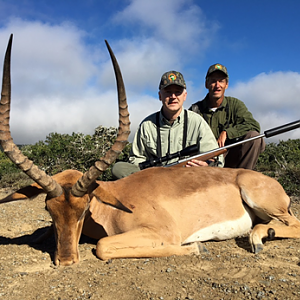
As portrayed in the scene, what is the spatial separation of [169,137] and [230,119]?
220 cm

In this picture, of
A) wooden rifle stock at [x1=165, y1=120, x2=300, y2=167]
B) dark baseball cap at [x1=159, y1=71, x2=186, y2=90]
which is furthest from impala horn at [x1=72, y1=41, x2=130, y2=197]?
dark baseball cap at [x1=159, y1=71, x2=186, y2=90]

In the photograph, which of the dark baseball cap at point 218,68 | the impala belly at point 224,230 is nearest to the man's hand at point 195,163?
the impala belly at point 224,230

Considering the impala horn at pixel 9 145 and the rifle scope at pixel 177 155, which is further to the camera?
the rifle scope at pixel 177 155

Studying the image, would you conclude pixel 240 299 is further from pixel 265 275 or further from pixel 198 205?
pixel 198 205

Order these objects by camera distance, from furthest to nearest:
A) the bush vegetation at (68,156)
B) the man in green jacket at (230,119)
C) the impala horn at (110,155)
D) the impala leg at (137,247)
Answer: the bush vegetation at (68,156)
the man in green jacket at (230,119)
the impala leg at (137,247)
the impala horn at (110,155)

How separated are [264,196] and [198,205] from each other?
117cm

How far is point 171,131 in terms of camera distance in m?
7.30

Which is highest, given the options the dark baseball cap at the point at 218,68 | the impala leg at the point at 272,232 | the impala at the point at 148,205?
the dark baseball cap at the point at 218,68

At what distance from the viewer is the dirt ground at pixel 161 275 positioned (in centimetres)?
315

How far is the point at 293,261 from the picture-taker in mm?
4027

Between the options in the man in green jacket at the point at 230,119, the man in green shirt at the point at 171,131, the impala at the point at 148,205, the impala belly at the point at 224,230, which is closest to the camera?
the impala at the point at 148,205

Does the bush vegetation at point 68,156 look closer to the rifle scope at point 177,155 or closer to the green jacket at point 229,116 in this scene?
the green jacket at point 229,116

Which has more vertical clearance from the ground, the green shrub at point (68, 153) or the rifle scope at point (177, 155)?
the green shrub at point (68, 153)

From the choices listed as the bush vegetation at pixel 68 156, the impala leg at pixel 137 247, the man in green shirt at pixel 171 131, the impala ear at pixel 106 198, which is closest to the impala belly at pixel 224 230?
the impala leg at pixel 137 247
